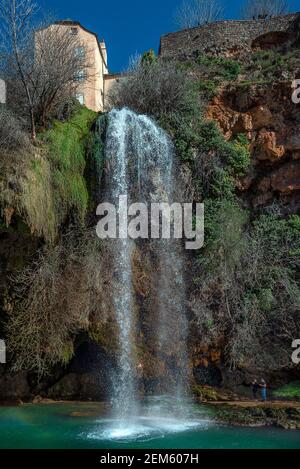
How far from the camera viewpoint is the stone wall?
64.6 ft

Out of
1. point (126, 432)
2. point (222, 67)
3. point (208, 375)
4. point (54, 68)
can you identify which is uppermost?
point (222, 67)

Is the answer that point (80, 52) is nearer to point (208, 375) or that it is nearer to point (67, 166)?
point (67, 166)

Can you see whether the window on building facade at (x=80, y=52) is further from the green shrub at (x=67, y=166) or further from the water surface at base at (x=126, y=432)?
the water surface at base at (x=126, y=432)

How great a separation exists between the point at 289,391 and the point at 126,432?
466 cm

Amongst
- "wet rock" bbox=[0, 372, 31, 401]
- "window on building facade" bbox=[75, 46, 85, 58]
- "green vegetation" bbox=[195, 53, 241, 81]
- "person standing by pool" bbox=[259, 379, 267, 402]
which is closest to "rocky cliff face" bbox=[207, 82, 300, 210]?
"green vegetation" bbox=[195, 53, 241, 81]

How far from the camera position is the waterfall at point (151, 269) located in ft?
38.5

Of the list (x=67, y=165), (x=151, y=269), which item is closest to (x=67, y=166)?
(x=67, y=165)

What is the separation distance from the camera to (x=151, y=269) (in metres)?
12.7

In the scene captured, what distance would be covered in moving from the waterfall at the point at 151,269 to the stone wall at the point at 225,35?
7.63 meters

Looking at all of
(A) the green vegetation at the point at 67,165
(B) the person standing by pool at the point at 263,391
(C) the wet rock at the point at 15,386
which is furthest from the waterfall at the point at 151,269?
(C) the wet rock at the point at 15,386

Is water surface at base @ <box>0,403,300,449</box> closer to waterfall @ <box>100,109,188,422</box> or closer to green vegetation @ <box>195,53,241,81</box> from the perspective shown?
waterfall @ <box>100,109,188,422</box>

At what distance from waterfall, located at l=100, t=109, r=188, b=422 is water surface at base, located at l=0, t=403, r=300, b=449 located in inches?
40.2

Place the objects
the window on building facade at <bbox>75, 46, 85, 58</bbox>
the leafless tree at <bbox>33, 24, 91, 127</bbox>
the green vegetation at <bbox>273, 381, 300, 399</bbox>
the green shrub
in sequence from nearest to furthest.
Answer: the green vegetation at <bbox>273, 381, 300, 399</bbox> < the green shrub < the leafless tree at <bbox>33, 24, 91, 127</bbox> < the window on building facade at <bbox>75, 46, 85, 58</bbox>

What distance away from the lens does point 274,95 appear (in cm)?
1511
